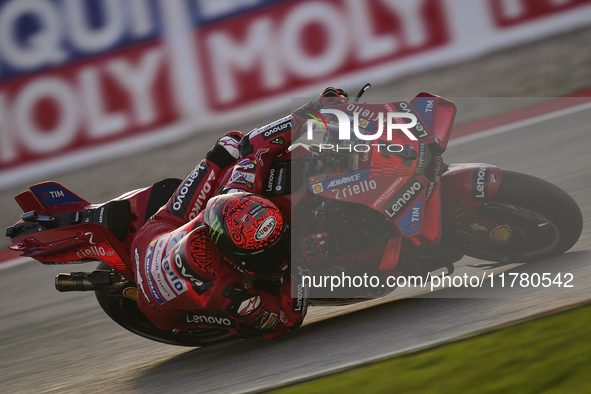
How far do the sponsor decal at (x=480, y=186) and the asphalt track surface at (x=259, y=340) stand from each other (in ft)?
1.80

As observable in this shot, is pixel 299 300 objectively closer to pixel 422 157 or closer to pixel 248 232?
pixel 248 232

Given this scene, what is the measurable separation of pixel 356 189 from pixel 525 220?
0.91m

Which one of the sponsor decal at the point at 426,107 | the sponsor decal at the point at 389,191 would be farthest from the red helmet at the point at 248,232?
the sponsor decal at the point at 426,107

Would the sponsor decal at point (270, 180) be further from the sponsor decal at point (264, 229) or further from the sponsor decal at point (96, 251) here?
the sponsor decal at point (96, 251)

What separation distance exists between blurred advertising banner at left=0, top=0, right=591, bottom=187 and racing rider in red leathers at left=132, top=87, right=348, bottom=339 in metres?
5.23

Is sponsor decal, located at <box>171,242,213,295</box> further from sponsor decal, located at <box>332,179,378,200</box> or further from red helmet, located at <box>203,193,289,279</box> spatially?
sponsor decal, located at <box>332,179,378,200</box>

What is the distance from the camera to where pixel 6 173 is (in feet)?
27.9

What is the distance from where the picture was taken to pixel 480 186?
3143mm

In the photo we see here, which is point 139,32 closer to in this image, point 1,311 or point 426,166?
point 1,311

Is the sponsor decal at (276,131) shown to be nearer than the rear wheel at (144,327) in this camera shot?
Yes

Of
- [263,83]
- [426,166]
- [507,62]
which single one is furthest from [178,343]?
[507,62]

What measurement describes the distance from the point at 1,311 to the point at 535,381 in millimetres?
4671

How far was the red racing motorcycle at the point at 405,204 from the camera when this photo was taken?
9.94 feet

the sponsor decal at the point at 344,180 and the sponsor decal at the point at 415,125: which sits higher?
the sponsor decal at the point at 415,125
